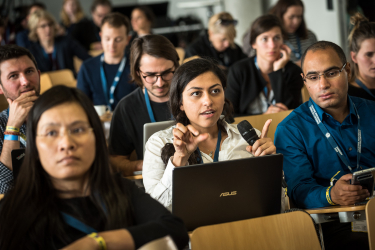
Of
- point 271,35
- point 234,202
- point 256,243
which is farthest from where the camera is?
point 271,35

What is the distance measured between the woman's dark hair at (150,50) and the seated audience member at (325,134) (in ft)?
3.11

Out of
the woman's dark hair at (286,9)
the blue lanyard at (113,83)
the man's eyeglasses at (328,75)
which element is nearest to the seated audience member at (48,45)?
the blue lanyard at (113,83)

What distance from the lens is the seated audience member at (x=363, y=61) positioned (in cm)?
311

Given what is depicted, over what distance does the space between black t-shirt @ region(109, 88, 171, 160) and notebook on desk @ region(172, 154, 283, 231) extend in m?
1.30

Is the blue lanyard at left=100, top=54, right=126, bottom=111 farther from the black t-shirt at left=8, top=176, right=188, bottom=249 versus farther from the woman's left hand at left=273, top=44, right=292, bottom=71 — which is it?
the black t-shirt at left=8, top=176, right=188, bottom=249

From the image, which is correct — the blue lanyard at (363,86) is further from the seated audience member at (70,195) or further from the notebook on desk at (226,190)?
the seated audience member at (70,195)

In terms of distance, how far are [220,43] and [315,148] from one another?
10.5ft

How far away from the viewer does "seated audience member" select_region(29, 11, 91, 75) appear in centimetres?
618

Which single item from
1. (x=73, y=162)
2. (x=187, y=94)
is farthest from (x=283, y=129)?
(x=73, y=162)

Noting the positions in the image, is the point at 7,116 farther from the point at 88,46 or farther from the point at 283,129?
the point at 88,46

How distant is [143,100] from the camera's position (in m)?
3.04

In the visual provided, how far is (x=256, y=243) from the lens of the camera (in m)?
1.64

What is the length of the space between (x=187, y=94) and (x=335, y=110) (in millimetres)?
886

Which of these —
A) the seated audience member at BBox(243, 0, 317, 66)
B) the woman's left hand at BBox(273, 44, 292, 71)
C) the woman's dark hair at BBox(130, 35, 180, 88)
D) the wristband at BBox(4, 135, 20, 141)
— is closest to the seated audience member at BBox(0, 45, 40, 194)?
the wristband at BBox(4, 135, 20, 141)
